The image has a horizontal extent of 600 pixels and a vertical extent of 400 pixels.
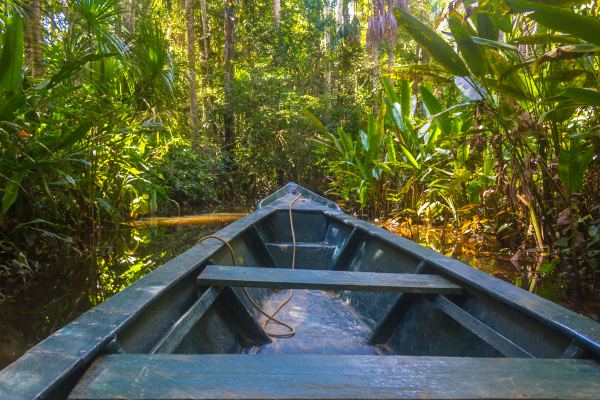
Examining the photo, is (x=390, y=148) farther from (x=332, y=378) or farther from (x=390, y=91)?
(x=332, y=378)

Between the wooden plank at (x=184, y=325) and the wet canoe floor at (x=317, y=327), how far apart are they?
338mm

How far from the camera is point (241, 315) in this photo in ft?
4.99

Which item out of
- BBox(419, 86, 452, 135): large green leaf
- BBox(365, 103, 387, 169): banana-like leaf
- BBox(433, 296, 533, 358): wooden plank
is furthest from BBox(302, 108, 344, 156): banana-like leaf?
BBox(433, 296, 533, 358): wooden plank

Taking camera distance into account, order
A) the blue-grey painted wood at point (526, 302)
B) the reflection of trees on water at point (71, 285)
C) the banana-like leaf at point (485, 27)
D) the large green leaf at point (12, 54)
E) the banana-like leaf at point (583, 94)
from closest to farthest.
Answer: the blue-grey painted wood at point (526, 302) → the banana-like leaf at point (583, 94) → the reflection of trees on water at point (71, 285) → the large green leaf at point (12, 54) → the banana-like leaf at point (485, 27)

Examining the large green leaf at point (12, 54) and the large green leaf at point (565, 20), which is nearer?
the large green leaf at point (565, 20)

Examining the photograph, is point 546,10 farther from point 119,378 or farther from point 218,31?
point 218,31

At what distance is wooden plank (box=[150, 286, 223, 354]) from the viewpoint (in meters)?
0.98

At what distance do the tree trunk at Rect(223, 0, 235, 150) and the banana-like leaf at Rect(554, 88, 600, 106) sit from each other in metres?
7.86

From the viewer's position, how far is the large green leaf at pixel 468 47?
2062mm

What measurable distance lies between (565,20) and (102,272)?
3086mm

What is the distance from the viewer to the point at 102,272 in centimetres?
270

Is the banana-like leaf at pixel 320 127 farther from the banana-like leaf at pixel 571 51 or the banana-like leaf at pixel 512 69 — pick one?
the banana-like leaf at pixel 571 51

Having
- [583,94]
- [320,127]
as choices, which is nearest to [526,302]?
[583,94]

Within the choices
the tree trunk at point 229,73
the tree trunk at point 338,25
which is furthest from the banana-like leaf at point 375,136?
the tree trunk at point 338,25
